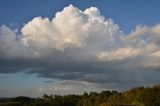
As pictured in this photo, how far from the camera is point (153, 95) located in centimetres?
19625

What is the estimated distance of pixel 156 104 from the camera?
186 m

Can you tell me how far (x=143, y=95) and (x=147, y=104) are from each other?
13038 millimetres

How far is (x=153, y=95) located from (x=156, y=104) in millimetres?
10534

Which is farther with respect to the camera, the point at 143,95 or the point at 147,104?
the point at 143,95

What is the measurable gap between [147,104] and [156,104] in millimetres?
5483

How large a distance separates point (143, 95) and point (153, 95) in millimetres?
5580

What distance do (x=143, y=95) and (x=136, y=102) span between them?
19.9 feet

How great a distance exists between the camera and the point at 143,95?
7766 inches

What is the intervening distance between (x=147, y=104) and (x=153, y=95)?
1337 centimetres

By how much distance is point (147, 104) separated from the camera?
184625 millimetres

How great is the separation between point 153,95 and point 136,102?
10.6m

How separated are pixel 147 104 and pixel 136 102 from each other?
11.3m

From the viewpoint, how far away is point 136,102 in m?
195
